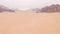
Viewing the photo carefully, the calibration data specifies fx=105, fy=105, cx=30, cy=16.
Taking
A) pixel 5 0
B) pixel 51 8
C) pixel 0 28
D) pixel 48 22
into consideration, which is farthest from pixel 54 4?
pixel 0 28

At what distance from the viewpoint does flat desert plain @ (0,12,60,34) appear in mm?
1058

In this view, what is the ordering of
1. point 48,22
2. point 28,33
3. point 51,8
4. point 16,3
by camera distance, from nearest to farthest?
point 28,33 < point 48,22 < point 51,8 < point 16,3

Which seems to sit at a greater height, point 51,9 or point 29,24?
point 51,9

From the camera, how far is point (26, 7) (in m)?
1.65

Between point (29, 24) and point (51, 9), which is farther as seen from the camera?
point (51, 9)

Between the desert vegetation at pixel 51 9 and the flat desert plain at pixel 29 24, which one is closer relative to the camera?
the flat desert plain at pixel 29 24

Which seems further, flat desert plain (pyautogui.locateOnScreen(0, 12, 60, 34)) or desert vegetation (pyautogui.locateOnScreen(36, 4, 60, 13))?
desert vegetation (pyautogui.locateOnScreen(36, 4, 60, 13))

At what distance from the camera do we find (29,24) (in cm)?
118

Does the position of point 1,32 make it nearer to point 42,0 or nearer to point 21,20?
point 21,20

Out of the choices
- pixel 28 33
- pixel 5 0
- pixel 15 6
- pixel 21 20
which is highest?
pixel 5 0

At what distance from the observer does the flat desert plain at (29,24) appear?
1.06 metres

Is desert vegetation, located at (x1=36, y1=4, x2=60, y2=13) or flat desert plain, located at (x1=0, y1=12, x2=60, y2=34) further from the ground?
desert vegetation, located at (x1=36, y1=4, x2=60, y2=13)

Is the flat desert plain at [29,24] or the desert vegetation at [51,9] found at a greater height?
the desert vegetation at [51,9]

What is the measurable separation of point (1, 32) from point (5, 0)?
76 cm
